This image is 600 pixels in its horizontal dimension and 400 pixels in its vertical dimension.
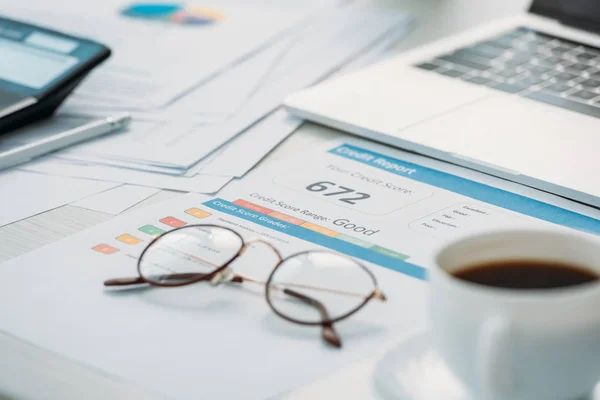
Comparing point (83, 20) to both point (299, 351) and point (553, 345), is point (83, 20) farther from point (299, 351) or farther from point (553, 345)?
point (553, 345)

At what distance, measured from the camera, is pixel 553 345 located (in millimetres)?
411

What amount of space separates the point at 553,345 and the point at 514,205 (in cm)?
29

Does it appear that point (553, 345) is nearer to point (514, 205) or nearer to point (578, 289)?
point (578, 289)

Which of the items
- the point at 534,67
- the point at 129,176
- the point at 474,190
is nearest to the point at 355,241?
the point at 474,190

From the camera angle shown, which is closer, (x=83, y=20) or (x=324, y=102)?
(x=324, y=102)

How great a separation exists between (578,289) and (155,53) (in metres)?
0.74

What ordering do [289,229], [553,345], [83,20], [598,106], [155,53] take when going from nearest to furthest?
1. [553,345]
2. [289,229]
3. [598,106]
4. [155,53]
5. [83,20]

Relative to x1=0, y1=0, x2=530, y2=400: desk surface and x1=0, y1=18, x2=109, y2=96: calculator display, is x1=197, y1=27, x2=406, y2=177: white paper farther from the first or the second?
x1=0, y1=18, x2=109, y2=96: calculator display

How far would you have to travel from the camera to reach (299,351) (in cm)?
52

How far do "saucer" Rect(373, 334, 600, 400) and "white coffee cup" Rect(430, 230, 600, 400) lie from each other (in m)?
0.02

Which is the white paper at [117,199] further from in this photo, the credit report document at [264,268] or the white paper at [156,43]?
the white paper at [156,43]

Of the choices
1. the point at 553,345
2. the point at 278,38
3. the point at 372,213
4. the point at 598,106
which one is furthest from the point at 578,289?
the point at 278,38

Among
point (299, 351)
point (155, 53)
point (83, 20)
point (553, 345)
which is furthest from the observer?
point (83, 20)

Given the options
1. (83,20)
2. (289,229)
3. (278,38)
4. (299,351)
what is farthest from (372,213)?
(83,20)
